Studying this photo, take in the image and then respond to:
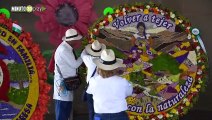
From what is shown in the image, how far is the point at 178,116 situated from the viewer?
8359mm

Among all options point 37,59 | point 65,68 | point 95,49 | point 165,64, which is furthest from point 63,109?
point 165,64

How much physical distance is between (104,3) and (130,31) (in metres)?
1.04

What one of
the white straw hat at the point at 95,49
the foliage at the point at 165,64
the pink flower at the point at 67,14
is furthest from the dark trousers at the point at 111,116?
the pink flower at the point at 67,14

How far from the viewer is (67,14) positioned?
354 inches

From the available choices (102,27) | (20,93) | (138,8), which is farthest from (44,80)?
(138,8)

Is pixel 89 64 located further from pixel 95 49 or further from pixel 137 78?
pixel 137 78

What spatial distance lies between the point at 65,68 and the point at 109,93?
70.3 inches

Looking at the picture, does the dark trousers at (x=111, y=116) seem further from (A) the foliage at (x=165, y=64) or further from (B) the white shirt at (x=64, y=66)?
(A) the foliage at (x=165, y=64)

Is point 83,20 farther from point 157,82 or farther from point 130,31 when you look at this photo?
point 157,82

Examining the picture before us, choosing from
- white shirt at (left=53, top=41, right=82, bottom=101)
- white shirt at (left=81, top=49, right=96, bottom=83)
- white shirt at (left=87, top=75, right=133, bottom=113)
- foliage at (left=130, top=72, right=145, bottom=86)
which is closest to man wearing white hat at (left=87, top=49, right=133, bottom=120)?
white shirt at (left=87, top=75, right=133, bottom=113)

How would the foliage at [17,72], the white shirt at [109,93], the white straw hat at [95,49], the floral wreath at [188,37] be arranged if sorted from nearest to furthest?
1. the white shirt at [109,93]
2. the white straw hat at [95,49]
3. the foliage at [17,72]
4. the floral wreath at [188,37]

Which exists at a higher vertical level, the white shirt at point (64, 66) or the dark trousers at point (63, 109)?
the white shirt at point (64, 66)

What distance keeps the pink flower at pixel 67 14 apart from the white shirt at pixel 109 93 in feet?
9.80

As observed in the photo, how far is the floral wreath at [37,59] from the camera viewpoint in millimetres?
7609
